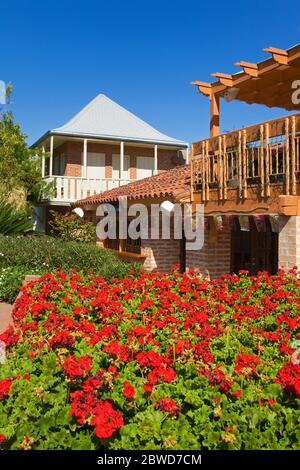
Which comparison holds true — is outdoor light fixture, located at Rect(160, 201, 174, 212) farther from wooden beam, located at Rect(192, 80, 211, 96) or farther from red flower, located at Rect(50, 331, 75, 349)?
red flower, located at Rect(50, 331, 75, 349)

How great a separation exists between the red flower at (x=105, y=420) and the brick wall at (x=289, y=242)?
6.37 m

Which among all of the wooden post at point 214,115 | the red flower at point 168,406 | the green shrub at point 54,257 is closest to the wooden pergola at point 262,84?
the wooden post at point 214,115

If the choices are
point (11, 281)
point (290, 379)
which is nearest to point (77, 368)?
point (290, 379)

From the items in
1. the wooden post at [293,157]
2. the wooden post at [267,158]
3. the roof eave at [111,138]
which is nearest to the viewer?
the wooden post at [293,157]

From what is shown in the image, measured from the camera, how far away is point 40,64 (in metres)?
17.8

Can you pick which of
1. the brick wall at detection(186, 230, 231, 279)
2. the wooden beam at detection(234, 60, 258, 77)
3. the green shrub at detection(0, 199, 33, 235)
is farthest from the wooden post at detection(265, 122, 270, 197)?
the green shrub at detection(0, 199, 33, 235)

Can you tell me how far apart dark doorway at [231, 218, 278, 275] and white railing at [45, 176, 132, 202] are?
370 inches

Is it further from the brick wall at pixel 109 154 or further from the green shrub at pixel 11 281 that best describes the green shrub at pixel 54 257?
the brick wall at pixel 109 154

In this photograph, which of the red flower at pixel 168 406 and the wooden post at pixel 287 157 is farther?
the wooden post at pixel 287 157

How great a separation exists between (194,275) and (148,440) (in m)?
5.07

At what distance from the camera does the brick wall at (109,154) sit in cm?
2182

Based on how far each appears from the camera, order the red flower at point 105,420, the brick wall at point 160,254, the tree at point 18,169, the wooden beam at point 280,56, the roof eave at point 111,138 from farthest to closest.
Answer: the roof eave at point 111,138, the tree at point 18,169, the brick wall at point 160,254, the wooden beam at point 280,56, the red flower at point 105,420
